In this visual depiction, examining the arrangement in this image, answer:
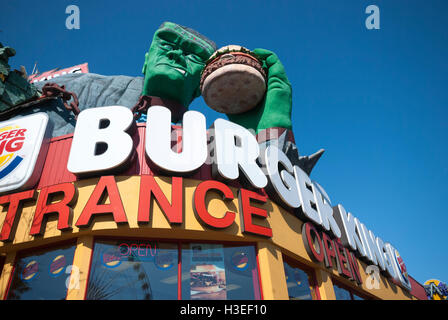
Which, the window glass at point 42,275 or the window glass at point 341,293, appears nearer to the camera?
the window glass at point 42,275

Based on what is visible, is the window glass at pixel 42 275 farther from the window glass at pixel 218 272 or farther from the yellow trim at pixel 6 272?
the window glass at pixel 218 272

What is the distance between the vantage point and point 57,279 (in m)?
7.54

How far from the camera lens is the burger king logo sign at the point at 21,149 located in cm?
862

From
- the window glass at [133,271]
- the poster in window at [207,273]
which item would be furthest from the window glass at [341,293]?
the window glass at [133,271]

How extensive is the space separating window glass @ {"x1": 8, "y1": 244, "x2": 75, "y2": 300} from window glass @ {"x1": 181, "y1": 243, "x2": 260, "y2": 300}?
283 cm

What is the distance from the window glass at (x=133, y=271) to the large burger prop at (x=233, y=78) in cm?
754

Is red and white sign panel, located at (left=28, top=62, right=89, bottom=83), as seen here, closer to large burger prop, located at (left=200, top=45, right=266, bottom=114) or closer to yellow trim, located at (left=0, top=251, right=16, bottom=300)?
large burger prop, located at (left=200, top=45, right=266, bottom=114)

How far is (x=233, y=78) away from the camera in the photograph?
13.0 metres

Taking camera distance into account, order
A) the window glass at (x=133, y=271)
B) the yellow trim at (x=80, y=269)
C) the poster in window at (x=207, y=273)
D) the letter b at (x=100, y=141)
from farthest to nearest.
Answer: the letter b at (x=100, y=141) → the poster in window at (x=207, y=273) → the window glass at (x=133, y=271) → the yellow trim at (x=80, y=269)

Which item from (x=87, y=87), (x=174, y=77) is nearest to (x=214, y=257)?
(x=174, y=77)

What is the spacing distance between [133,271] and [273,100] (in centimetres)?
925

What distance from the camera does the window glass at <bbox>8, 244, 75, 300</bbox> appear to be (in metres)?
7.50

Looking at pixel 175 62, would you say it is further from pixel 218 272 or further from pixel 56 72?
pixel 56 72

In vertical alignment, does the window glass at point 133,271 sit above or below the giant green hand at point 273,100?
below
